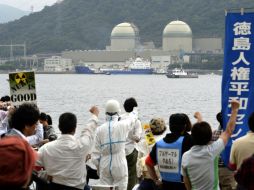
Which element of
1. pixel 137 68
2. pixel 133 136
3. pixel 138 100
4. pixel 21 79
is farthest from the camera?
pixel 137 68

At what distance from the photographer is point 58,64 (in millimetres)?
153250

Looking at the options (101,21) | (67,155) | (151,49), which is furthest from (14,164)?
(101,21)


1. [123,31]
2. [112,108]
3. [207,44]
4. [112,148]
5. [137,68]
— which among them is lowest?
[137,68]

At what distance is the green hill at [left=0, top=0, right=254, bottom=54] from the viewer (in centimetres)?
17212

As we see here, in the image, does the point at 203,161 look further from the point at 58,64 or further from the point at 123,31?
the point at 123,31

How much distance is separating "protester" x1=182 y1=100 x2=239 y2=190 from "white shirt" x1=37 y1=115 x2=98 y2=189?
782mm

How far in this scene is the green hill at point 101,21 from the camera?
172125mm

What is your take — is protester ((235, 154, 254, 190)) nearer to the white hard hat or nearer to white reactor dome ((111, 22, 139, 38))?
the white hard hat

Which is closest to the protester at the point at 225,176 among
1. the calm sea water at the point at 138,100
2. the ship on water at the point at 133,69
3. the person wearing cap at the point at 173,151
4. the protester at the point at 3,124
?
the person wearing cap at the point at 173,151

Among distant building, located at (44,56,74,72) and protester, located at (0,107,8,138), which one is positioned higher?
protester, located at (0,107,8,138)


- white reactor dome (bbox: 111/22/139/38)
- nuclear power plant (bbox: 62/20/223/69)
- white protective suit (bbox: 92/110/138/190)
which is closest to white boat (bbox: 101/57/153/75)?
nuclear power plant (bbox: 62/20/223/69)

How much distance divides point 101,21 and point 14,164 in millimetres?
180447

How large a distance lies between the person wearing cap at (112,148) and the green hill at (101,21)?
160 metres

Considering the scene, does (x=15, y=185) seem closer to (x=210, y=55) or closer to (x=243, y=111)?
(x=243, y=111)
